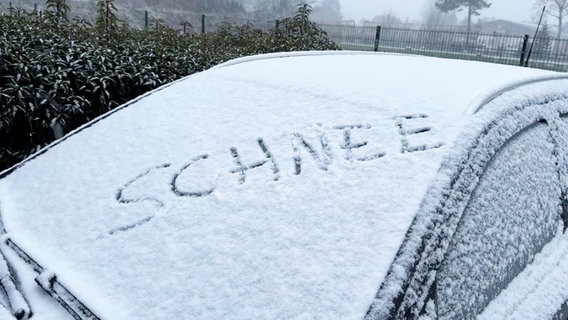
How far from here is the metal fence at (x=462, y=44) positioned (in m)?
11.2

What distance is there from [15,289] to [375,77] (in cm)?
142

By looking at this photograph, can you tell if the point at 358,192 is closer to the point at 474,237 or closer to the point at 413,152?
the point at 413,152

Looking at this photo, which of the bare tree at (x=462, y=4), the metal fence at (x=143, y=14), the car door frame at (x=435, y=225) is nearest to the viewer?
the car door frame at (x=435, y=225)

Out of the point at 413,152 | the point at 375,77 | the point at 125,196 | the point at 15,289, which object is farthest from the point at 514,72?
the point at 15,289

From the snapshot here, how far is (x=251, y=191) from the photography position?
4.77ft

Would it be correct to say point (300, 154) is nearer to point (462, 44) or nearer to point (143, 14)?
point (462, 44)

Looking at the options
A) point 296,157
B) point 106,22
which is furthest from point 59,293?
point 106,22

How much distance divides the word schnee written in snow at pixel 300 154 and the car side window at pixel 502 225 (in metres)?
0.24

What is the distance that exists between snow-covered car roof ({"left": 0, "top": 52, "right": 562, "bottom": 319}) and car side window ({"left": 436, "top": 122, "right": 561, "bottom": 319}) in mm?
167

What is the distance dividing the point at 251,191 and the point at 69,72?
2853 millimetres

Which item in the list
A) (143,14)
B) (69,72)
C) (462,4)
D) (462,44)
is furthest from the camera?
(462,4)

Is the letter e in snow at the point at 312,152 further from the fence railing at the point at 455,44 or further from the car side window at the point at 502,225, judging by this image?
the fence railing at the point at 455,44

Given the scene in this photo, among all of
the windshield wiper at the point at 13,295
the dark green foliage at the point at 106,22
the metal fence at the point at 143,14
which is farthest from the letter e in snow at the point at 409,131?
the metal fence at the point at 143,14

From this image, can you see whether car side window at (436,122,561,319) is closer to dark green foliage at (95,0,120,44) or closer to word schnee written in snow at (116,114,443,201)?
word schnee written in snow at (116,114,443,201)
